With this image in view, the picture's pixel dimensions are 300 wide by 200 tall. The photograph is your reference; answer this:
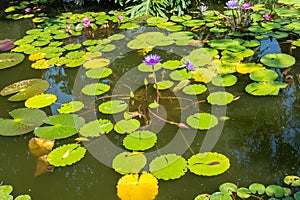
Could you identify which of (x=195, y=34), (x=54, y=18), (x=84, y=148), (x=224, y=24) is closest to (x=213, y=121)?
(x=84, y=148)

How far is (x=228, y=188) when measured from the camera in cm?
139

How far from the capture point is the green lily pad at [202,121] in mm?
1754

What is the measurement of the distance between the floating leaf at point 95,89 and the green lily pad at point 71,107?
12 cm

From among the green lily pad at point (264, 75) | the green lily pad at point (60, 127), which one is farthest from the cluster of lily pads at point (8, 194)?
the green lily pad at point (264, 75)

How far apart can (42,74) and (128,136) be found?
3.39 feet

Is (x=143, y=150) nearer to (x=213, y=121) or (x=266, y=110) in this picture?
(x=213, y=121)

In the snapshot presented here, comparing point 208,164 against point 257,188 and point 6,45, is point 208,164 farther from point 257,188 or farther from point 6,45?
point 6,45

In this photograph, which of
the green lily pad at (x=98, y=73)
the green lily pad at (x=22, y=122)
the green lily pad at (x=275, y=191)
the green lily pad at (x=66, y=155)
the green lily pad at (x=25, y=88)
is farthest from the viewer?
the green lily pad at (x=98, y=73)

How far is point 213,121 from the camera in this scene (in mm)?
1782

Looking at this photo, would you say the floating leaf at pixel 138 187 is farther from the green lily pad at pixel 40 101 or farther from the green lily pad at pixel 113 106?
the green lily pad at pixel 40 101

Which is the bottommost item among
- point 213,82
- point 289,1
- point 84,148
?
point 84,148

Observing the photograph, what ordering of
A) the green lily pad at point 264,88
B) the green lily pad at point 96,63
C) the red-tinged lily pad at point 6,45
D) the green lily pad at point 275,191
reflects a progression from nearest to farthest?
the green lily pad at point 275,191
the green lily pad at point 264,88
the green lily pad at point 96,63
the red-tinged lily pad at point 6,45

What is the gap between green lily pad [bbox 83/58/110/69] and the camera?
2.43 m

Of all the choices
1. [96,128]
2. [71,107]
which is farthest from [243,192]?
[71,107]
